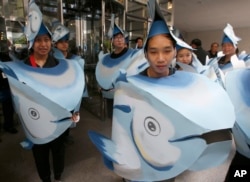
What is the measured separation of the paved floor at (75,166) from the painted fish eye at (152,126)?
1.12 m

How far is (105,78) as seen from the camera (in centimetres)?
248

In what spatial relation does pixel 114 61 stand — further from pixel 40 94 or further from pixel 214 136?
pixel 214 136

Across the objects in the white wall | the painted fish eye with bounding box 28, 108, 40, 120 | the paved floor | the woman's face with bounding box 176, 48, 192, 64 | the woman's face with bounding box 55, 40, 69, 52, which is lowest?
the paved floor

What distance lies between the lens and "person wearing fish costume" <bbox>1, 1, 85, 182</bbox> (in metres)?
1.35

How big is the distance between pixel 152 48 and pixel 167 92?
0.70 feet

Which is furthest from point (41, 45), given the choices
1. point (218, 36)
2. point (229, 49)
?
point (218, 36)

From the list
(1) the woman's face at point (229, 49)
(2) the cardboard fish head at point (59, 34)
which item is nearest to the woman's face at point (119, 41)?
(2) the cardboard fish head at point (59, 34)

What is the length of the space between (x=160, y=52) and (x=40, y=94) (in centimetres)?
73

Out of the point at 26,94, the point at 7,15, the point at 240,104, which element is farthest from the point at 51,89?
the point at 7,15

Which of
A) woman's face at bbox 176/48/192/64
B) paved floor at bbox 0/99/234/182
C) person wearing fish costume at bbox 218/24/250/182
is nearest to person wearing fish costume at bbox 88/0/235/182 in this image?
person wearing fish costume at bbox 218/24/250/182

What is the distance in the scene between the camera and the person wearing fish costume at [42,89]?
1.35 meters

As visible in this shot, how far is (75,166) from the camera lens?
7.17 ft

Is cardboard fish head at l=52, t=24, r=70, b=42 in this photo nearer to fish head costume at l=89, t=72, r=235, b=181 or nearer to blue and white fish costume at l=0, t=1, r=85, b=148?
blue and white fish costume at l=0, t=1, r=85, b=148

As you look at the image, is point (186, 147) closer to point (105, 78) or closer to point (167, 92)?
point (167, 92)
